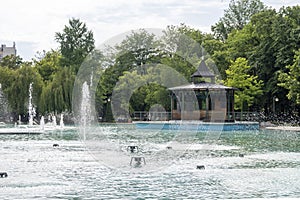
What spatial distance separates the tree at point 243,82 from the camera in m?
44.4

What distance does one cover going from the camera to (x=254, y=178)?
43.5ft

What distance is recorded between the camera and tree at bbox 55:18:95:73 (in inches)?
2392

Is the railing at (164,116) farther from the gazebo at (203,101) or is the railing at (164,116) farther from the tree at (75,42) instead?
the tree at (75,42)

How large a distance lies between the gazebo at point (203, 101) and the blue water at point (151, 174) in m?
17.9

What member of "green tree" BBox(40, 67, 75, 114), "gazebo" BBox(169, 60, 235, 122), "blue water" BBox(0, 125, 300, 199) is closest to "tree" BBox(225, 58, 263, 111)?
"gazebo" BBox(169, 60, 235, 122)

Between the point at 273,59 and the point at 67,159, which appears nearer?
the point at 67,159

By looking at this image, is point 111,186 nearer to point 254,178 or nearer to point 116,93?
point 254,178

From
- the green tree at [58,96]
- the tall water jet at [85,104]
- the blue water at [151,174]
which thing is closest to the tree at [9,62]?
the tall water jet at [85,104]

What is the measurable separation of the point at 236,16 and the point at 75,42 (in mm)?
16705

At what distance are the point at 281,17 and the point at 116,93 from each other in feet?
50.1

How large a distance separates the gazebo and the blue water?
17933 millimetres

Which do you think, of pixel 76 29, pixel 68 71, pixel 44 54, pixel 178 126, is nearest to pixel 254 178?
pixel 178 126

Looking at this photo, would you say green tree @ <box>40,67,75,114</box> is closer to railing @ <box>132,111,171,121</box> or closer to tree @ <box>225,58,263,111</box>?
railing @ <box>132,111,171,121</box>

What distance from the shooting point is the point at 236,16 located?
6300cm
